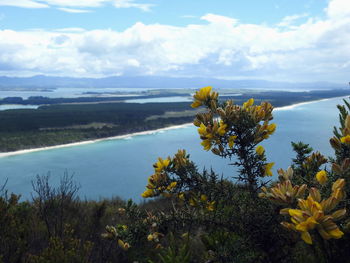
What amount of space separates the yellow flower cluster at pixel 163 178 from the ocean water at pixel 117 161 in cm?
1870

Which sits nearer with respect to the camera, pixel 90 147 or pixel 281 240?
pixel 281 240

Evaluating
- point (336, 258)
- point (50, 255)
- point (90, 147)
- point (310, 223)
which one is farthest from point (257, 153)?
point (90, 147)

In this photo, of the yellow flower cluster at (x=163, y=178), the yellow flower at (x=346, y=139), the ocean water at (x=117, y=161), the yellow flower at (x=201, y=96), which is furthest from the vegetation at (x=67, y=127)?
the yellow flower at (x=346, y=139)

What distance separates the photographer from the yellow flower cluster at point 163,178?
229 cm

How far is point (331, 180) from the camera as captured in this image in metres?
1.70

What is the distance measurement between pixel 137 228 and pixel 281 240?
0.92 meters

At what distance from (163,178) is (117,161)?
117 ft

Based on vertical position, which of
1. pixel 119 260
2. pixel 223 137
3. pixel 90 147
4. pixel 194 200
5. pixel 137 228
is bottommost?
pixel 90 147

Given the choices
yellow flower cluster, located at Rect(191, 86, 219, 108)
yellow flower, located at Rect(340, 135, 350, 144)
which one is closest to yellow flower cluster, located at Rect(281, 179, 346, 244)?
yellow flower, located at Rect(340, 135, 350, 144)

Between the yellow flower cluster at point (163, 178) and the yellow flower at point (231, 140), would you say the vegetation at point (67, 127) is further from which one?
the yellow flower at point (231, 140)

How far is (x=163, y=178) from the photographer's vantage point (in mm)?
2305

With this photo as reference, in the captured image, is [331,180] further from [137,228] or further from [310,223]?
[137,228]

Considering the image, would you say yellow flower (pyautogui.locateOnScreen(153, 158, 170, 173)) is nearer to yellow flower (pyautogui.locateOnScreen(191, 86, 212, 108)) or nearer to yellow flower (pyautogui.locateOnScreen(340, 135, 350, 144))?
yellow flower (pyautogui.locateOnScreen(191, 86, 212, 108))

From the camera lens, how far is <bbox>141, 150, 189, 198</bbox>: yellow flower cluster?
2.29 meters
